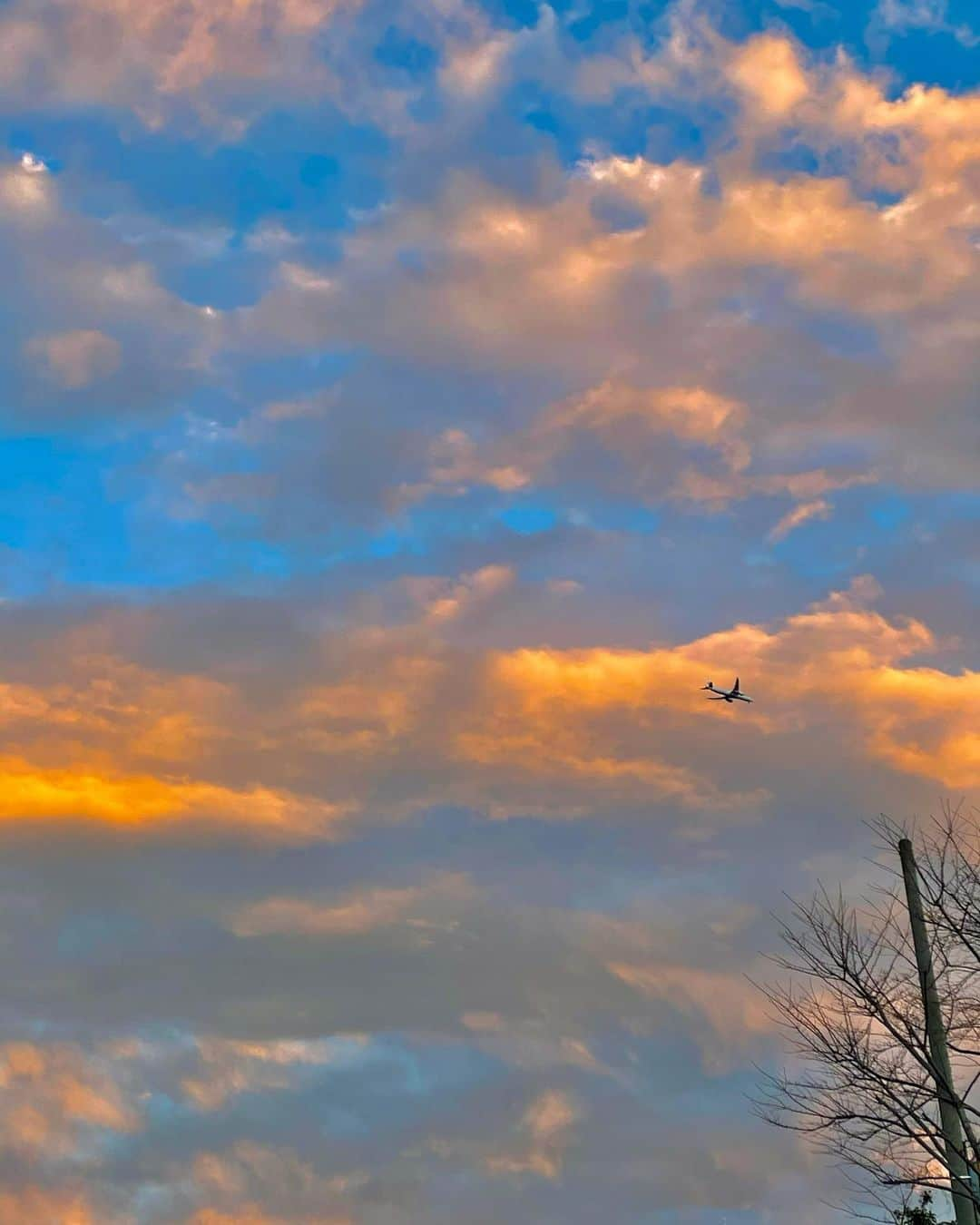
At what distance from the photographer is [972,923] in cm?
2186

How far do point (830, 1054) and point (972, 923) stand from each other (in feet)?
9.89

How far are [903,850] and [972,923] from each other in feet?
5.04

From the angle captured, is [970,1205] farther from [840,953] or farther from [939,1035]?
[840,953]

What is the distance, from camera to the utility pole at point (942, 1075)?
20203 millimetres

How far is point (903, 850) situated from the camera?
2197 cm

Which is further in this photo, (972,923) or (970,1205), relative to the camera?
(972,923)

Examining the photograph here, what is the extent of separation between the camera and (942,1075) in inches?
810

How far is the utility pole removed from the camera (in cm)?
2020

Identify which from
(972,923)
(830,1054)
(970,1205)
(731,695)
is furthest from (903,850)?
(731,695)

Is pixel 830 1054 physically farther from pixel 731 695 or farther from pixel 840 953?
pixel 731 695

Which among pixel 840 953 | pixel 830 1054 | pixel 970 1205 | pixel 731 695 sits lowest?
pixel 970 1205

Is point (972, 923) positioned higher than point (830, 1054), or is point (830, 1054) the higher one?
point (972, 923)

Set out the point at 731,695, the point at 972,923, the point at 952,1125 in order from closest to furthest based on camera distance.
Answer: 1. the point at 952,1125
2. the point at 972,923
3. the point at 731,695

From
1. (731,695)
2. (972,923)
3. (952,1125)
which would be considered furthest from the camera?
(731,695)
